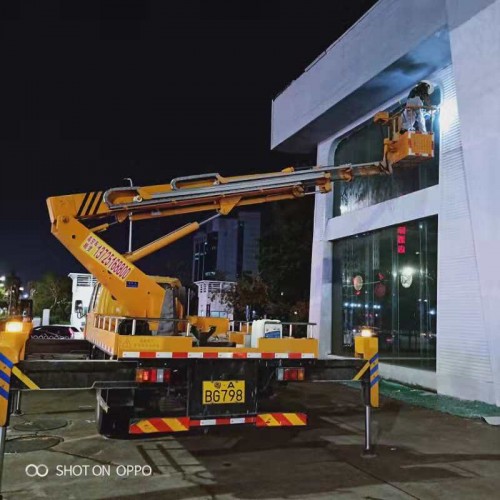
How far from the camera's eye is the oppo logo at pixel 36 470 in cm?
594

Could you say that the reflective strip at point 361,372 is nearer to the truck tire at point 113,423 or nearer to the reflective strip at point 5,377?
the truck tire at point 113,423

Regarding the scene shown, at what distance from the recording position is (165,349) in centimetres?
626

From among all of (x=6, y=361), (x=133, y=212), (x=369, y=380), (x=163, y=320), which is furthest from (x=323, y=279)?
(x=6, y=361)

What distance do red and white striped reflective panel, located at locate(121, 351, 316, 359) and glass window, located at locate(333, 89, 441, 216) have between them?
7477mm

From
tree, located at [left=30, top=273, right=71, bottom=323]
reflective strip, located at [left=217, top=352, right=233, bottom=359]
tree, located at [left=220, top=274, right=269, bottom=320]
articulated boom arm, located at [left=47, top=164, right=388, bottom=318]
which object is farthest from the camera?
tree, located at [left=30, top=273, right=71, bottom=323]

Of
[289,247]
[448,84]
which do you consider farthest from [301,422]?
[289,247]

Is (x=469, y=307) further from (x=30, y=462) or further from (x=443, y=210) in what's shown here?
(x=30, y=462)

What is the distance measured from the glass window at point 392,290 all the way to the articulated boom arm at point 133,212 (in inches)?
242

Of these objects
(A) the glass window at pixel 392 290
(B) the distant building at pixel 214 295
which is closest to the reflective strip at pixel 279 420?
(A) the glass window at pixel 392 290

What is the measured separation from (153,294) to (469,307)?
703 cm

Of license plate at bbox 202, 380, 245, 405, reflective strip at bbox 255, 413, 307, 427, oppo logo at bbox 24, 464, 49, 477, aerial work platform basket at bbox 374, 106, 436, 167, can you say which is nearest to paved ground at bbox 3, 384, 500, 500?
oppo logo at bbox 24, 464, 49, 477

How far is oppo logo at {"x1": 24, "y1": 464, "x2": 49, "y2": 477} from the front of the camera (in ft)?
19.5

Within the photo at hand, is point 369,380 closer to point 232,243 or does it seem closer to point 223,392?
point 223,392

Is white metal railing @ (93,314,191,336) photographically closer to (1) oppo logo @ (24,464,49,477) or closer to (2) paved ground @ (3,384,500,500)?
(2) paved ground @ (3,384,500,500)
